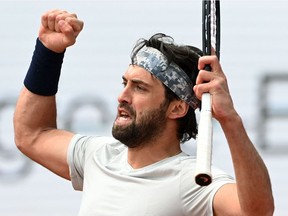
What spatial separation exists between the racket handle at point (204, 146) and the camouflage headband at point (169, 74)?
2.83ft

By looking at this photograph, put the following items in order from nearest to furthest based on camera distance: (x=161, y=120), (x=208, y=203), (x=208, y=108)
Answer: (x=208, y=108)
(x=208, y=203)
(x=161, y=120)

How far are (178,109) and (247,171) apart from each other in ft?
2.93

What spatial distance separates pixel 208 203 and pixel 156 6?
10.4ft

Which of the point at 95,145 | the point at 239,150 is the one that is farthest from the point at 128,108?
the point at 239,150

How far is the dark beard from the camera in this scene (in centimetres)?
561

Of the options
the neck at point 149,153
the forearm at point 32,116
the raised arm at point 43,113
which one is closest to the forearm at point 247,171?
the neck at point 149,153

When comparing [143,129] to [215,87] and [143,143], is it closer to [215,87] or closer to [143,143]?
[143,143]

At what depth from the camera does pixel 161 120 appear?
5727mm

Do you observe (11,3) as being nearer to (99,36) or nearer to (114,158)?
(99,36)

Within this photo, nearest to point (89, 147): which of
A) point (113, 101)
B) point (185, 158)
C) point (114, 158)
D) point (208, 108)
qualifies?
point (114, 158)

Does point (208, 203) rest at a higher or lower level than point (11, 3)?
lower

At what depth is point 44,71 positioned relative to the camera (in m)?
5.99

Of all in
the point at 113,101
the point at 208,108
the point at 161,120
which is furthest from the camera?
the point at 113,101

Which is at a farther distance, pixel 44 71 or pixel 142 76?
pixel 44 71
